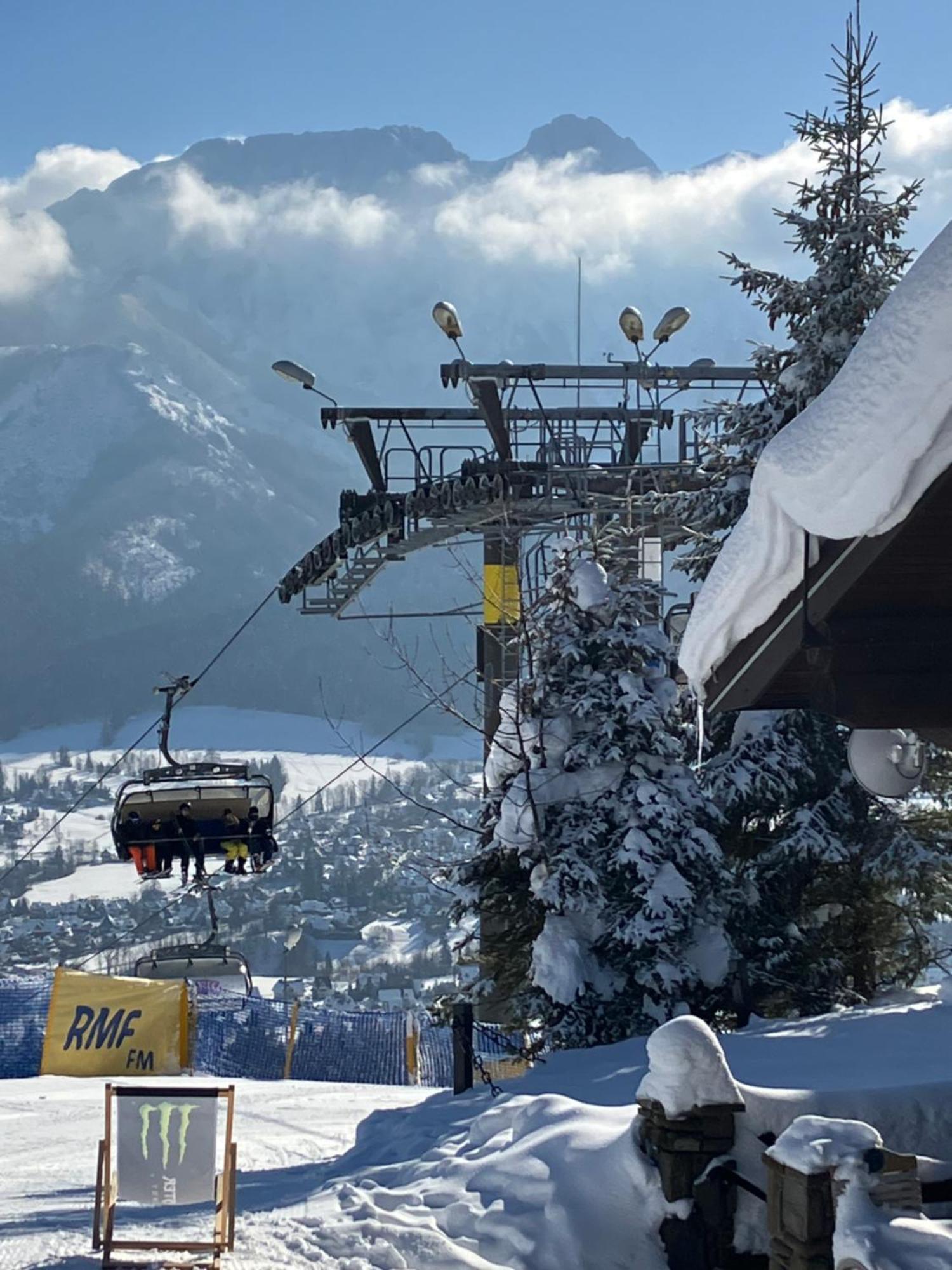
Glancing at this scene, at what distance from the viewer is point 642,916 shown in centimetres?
1319

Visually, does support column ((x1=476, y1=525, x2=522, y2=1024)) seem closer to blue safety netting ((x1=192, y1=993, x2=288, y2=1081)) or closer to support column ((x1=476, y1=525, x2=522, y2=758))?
support column ((x1=476, y1=525, x2=522, y2=758))

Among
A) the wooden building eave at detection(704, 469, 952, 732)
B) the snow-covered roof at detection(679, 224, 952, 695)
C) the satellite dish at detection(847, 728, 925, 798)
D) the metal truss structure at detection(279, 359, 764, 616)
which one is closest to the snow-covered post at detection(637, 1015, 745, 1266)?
the satellite dish at detection(847, 728, 925, 798)

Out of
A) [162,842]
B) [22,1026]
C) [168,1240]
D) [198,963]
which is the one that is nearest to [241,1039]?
[198,963]

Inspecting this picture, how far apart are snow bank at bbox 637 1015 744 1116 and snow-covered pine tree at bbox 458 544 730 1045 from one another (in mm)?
5233

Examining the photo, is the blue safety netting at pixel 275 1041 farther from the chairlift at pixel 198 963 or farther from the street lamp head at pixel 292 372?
the street lamp head at pixel 292 372

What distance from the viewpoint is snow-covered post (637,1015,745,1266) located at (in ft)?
25.5

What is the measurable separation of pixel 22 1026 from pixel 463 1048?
1231cm

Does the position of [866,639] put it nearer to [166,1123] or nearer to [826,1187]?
[826,1187]

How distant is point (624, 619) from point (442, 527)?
5830 millimetres

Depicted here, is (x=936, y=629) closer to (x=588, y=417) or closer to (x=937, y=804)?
(x=937, y=804)

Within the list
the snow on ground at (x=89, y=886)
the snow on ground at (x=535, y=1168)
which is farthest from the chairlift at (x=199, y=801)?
the snow on ground at (x=89, y=886)

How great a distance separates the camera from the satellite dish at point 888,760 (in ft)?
25.0

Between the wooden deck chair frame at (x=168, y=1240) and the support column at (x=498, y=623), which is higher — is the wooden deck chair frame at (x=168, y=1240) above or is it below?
below

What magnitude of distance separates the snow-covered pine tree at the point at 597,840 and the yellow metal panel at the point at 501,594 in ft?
3.88
